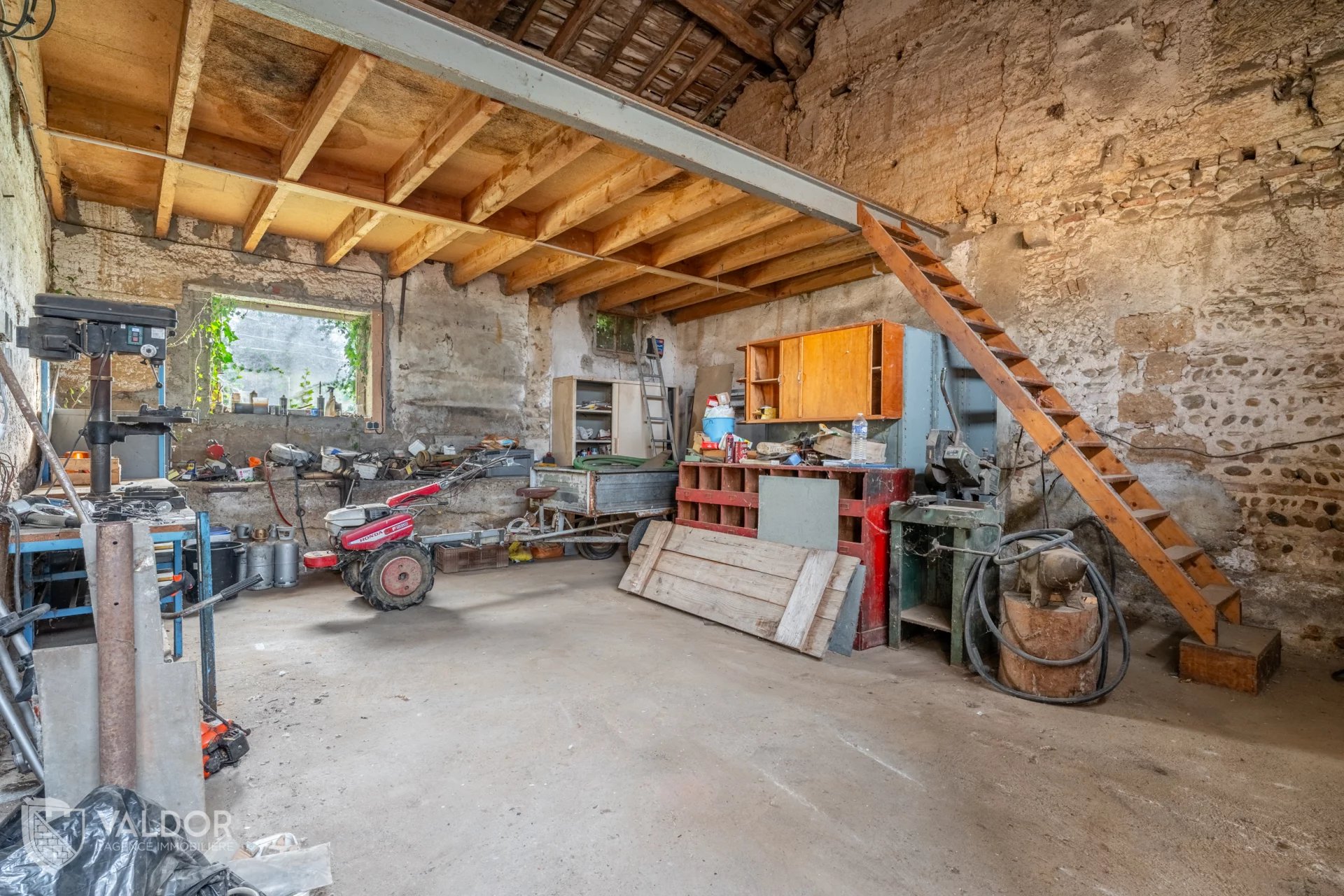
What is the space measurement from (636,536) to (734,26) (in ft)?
17.6

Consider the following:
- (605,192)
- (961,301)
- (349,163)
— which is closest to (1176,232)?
(961,301)

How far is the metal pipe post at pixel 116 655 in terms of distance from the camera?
1557 mm

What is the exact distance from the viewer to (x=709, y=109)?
7492 mm

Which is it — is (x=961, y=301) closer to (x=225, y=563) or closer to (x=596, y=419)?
(x=596, y=419)

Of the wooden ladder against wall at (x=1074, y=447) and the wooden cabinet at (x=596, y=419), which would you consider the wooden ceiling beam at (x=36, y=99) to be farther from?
the wooden ladder against wall at (x=1074, y=447)

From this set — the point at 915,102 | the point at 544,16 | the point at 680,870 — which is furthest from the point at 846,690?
the point at 544,16

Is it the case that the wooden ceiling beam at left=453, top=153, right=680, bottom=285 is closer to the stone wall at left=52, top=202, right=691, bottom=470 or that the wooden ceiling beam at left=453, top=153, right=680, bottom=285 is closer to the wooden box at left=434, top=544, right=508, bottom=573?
the stone wall at left=52, top=202, right=691, bottom=470

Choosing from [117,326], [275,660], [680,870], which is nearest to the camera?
[680,870]

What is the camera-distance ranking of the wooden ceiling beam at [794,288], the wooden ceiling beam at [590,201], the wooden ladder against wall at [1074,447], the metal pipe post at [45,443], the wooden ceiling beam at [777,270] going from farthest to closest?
the wooden ceiling beam at [794,288] < the wooden ceiling beam at [777,270] < the wooden ceiling beam at [590,201] < the wooden ladder against wall at [1074,447] < the metal pipe post at [45,443]

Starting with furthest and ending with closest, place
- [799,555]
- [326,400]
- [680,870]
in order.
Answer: [326,400], [799,555], [680,870]

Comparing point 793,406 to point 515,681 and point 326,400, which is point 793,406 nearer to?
point 515,681

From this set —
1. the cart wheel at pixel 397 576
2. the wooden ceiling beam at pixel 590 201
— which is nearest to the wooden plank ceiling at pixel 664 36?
the wooden ceiling beam at pixel 590 201

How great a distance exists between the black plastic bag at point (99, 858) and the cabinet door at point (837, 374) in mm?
3799

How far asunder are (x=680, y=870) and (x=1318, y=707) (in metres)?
3.26
